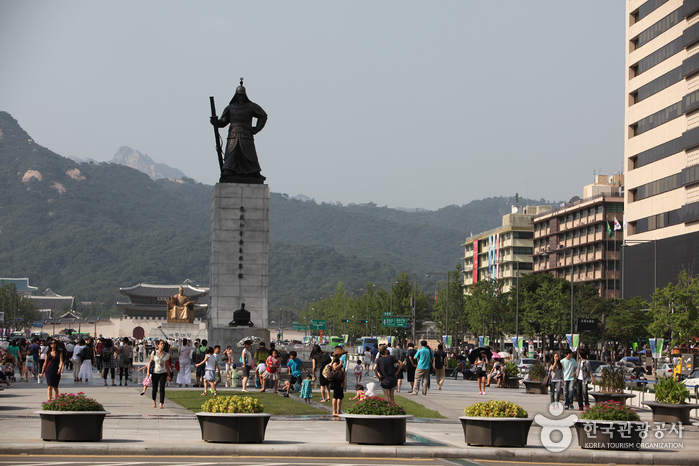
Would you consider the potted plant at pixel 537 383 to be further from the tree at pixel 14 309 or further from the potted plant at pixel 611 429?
the tree at pixel 14 309

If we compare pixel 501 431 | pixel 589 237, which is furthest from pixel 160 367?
pixel 589 237

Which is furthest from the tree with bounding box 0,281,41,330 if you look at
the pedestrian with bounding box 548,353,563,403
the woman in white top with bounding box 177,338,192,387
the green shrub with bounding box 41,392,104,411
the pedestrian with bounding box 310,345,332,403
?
the green shrub with bounding box 41,392,104,411

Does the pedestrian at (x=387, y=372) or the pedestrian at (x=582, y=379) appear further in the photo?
the pedestrian at (x=582, y=379)

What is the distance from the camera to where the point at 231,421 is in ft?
54.2

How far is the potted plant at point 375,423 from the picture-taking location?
1673cm

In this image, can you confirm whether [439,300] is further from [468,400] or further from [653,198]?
[468,400]

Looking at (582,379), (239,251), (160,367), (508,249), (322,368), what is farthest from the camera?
(508,249)

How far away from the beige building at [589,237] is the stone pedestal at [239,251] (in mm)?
64888

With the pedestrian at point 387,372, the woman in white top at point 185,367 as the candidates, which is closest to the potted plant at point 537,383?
the pedestrian at point 387,372

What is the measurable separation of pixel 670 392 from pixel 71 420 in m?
15.6

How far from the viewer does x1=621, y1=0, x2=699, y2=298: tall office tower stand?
64500 millimetres

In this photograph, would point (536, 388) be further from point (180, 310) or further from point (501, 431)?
point (180, 310)

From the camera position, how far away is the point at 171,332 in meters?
82.1

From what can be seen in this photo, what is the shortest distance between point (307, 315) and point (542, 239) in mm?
69583
